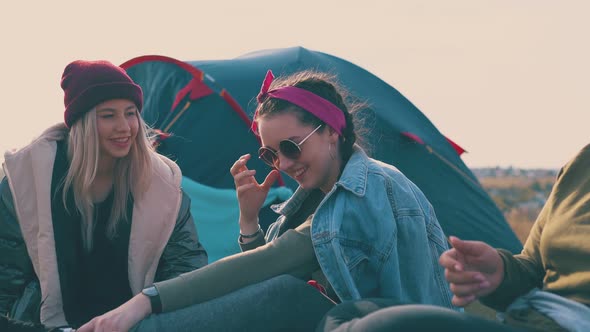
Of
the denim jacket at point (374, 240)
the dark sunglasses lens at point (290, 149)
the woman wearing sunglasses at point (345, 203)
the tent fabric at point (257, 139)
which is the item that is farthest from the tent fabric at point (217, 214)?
the denim jacket at point (374, 240)

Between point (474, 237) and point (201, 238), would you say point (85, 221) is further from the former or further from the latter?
point (474, 237)

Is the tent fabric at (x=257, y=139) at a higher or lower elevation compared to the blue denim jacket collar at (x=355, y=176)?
lower

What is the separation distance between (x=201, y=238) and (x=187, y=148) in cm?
67

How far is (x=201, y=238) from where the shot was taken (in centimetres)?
507

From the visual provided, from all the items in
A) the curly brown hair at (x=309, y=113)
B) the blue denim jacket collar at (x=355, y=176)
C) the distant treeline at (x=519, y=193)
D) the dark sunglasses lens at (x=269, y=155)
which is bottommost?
the distant treeline at (x=519, y=193)

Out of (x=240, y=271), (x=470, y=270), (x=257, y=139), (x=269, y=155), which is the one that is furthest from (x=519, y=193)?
(x=470, y=270)

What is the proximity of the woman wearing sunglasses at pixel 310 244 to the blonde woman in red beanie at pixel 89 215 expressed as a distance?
1.09ft

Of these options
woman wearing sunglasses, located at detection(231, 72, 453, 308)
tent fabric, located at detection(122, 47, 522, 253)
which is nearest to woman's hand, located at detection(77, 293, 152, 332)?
woman wearing sunglasses, located at detection(231, 72, 453, 308)

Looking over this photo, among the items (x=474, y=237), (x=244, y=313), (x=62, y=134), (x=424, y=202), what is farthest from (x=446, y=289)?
(x=474, y=237)

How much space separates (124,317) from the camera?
212cm

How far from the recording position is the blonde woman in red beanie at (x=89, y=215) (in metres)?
3.03

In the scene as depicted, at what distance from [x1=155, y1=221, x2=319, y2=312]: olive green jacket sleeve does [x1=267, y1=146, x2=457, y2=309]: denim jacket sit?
0.06m

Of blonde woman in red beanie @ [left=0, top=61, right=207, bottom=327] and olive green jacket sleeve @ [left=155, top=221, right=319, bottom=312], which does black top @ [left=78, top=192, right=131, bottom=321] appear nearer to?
blonde woman in red beanie @ [left=0, top=61, right=207, bottom=327]

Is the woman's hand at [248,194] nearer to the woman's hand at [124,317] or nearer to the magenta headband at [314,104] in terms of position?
the magenta headband at [314,104]
